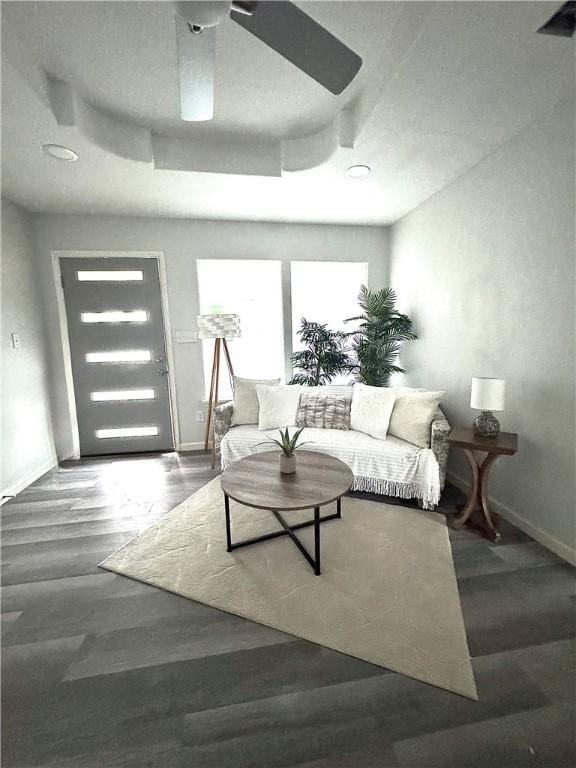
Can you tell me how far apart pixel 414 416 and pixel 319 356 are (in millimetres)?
1402

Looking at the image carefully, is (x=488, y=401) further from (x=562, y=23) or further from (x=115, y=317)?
(x=115, y=317)

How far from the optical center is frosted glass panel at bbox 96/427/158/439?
3.66 metres

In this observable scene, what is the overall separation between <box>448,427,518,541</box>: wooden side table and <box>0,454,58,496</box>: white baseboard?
3450mm

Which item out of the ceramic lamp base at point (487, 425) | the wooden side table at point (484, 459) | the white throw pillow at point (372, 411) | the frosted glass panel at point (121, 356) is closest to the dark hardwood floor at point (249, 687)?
the wooden side table at point (484, 459)

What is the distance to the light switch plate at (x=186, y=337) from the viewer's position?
364 centimetres

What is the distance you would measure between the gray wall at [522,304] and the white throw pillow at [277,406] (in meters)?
1.40

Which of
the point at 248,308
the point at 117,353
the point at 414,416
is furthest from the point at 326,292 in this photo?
the point at 117,353

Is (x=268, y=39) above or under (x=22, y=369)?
above

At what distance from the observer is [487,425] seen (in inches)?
83.5

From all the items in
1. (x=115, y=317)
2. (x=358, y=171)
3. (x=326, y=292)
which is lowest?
(x=115, y=317)

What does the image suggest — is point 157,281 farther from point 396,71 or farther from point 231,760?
point 231,760

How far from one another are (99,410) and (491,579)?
3756 mm

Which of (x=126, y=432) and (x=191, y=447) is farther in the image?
(x=191, y=447)

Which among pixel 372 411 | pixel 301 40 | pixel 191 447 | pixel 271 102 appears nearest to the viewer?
pixel 301 40
